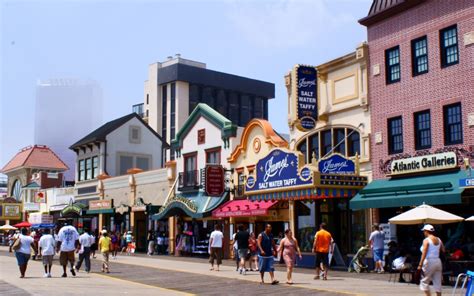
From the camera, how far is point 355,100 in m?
26.1

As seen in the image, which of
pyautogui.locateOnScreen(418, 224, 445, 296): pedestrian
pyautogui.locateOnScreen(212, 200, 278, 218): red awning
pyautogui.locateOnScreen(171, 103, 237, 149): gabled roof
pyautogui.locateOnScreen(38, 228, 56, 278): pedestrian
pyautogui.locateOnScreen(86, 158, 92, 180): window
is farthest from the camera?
pyautogui.locateOnScreen(86, 158, 92, 180): window

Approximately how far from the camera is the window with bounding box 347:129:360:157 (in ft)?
85.9

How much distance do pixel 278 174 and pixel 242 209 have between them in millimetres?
5281

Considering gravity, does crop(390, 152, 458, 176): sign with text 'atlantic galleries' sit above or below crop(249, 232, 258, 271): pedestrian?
above

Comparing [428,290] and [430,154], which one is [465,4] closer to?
[430,154]

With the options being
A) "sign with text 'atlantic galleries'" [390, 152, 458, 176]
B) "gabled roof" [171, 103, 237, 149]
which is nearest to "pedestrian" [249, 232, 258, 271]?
"sign with text 'atlantic galleries'" [390, 152, 458, 176]

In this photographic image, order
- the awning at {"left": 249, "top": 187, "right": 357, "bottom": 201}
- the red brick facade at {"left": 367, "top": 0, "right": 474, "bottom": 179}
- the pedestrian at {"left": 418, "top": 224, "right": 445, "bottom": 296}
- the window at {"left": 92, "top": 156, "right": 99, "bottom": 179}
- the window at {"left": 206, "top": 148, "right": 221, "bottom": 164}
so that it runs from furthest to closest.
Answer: the window at {"left": 92, "top": 156, "right": 99, "bottom": 179}, the window at {"left": 206, "top": 148, "right": 221, "bottom": 164}, the awning at {"left": 249, "top": 187, "right": 357, "bottom": 201}, the red brick facade at {"left": 367, "top": 0, "right": 474, "bottom": 179}, the pedestrian at {"left": 418, "top": 224, "right": 445, "bottom": 296}

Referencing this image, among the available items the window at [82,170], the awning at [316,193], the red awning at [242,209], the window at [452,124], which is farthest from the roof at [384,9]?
the window at [82,170]

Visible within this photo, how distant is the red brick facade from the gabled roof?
10701mm

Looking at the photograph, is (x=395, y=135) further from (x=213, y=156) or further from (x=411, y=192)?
(x=213, y=156)

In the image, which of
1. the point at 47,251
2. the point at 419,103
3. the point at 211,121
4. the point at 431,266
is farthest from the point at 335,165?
the point at 431,266

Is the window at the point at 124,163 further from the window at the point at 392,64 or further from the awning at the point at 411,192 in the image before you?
the window at the point at 392,64

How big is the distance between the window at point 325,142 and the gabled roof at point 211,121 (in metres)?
7.48

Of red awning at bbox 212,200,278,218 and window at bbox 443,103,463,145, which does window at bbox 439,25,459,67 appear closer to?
window at bbox 443,103,463,145
